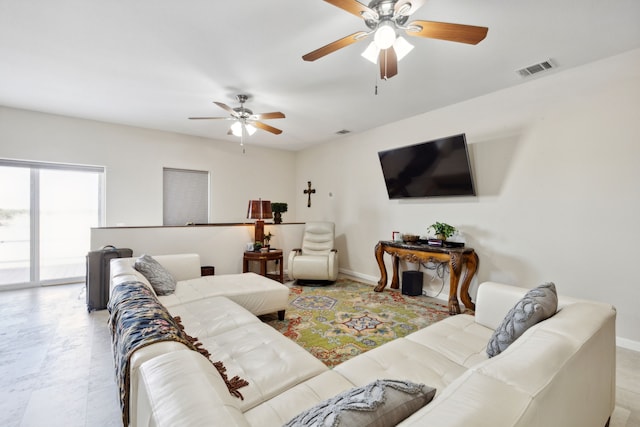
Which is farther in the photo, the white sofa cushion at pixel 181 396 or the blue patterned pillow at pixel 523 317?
the blue patterned pillow at pixel 523 317

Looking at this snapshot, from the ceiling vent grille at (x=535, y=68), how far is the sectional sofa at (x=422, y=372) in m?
2.24

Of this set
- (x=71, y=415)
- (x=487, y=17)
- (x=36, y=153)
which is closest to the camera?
(x=71, y=415)

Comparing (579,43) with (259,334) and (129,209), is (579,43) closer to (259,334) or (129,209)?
(259,334)

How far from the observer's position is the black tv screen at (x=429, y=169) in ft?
11.1

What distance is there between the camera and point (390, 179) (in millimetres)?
4223

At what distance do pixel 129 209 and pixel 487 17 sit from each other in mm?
5277

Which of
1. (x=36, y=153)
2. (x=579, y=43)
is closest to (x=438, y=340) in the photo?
(x=579, y=43)

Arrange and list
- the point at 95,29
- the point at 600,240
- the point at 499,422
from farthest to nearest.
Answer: the point at 600,240, the point at 95,29, the point at 499,422

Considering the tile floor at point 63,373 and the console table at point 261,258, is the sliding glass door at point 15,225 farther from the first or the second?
the console table at point 261,258

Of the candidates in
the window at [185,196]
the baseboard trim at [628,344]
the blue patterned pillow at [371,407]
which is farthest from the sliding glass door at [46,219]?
the baseboard trim at [628,344]

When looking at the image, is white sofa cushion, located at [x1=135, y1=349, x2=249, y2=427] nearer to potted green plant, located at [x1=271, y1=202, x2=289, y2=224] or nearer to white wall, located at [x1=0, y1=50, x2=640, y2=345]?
white wall, located at [x1=0, y1=50, x2=640, y2=345]

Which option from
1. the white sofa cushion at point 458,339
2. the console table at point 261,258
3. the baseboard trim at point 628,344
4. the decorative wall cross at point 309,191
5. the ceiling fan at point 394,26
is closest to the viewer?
the white sofa cushion at point 458,339

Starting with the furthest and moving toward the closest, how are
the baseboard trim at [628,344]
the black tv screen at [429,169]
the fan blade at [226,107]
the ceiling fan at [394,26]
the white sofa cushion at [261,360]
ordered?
the black tv screen at [429,169], the fan blade at [226,107], the baseboard trim at [628,344], the ceiling fan at [394,26], the white sofa cushion at [261,360]

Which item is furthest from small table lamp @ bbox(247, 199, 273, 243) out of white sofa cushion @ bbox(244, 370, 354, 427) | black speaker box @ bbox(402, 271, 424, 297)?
white sofa cushion @ bbox(244, 370, 354, 427)
